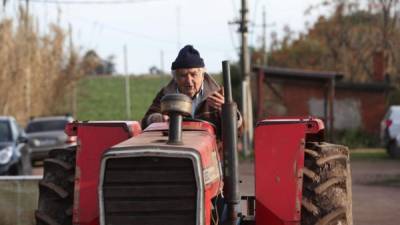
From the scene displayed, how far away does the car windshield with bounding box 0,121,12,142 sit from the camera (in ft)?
60.1

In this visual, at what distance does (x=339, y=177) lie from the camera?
6512 mm

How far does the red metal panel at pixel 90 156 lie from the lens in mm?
6355

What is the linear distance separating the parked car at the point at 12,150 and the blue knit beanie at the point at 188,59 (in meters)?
10.8

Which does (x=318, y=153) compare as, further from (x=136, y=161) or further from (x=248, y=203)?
(x=136, y=161)

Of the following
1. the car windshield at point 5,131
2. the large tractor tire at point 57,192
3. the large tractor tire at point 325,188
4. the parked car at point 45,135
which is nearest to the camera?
the large tractor tire at point 325,188

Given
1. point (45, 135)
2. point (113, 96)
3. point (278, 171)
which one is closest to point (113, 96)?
point (113, 96)

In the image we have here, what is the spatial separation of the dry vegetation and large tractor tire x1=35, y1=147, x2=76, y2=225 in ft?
89.5

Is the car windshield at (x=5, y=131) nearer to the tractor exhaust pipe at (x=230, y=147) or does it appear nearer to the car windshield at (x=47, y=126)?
the car windshield at (x=47, y=126)

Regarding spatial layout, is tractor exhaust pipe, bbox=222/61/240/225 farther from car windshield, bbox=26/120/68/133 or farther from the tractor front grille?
car windshield, bbox=26/120/68/133

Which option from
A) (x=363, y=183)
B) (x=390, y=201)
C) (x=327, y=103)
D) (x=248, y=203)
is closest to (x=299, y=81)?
(x=327, y=103)

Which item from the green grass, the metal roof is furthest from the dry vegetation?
the green grass

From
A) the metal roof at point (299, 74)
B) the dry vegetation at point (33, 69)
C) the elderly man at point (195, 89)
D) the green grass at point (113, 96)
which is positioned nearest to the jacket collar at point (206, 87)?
the elderly man at point (195, 89)

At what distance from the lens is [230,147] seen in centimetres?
607

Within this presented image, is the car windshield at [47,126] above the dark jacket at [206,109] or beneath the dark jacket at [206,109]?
beneath
